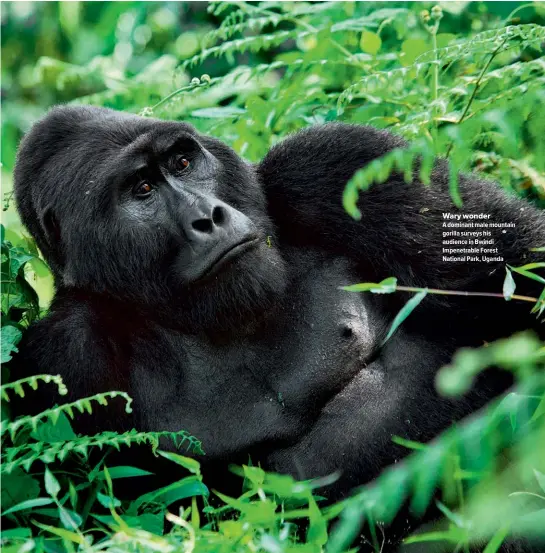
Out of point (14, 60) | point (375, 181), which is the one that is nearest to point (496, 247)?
point (375, 181)

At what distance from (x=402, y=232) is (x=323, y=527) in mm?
1160

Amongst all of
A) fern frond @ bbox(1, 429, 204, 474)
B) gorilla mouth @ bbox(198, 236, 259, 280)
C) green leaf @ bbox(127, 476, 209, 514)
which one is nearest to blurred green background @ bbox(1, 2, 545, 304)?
gorilla mouth @ bbox(198, 236, 259, 280)

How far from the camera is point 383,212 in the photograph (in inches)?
111

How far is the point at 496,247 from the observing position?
2.74 metres

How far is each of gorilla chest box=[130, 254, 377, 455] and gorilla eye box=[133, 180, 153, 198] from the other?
1.51ft

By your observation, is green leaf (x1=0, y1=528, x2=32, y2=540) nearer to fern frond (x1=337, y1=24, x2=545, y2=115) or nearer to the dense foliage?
the dense foliage

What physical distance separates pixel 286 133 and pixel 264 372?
5.20 feet

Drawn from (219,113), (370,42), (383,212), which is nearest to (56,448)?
(383,212)

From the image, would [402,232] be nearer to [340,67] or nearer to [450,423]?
[450,423]

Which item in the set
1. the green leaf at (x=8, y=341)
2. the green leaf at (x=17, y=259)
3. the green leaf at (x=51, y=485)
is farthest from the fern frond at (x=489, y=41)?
the green leaf at (x=51, y=485)

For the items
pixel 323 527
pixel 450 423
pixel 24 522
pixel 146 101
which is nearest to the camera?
pixel 323 527

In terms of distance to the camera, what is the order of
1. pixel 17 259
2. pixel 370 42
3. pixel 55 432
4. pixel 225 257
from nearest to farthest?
pixel 55 432 < pixel 225 257 < pixel 17 259 < pixel 370 42

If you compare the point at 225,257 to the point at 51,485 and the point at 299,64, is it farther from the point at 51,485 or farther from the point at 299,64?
the point at 299,64

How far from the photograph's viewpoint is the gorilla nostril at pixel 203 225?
257 centimetres
